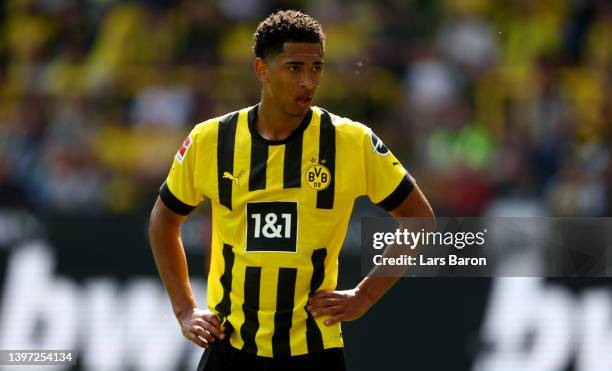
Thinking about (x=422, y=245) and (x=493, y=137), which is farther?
(x=493, y=137)

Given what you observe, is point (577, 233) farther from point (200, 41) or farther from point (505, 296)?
point (200, 41)

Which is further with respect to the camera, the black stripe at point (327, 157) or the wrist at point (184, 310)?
the wrist at point (184, 310)

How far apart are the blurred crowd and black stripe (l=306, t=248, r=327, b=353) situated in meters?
4.19

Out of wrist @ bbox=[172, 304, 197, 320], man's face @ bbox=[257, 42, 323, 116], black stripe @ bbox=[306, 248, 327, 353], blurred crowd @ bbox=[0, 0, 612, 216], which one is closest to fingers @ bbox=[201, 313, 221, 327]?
wrist @ bbox=[172, 304, 197, 320]

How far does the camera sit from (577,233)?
6.30 metres

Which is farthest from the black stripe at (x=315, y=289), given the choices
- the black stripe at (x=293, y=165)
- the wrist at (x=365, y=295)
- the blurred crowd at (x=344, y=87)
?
the blurred crowd at (x=344, y=87)

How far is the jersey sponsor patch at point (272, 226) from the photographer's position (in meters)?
4.11

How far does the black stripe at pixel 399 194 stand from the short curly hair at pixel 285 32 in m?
0.65

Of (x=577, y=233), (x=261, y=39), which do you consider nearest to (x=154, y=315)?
(x=577, y=233)

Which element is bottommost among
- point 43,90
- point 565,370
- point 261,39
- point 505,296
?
point 565,370

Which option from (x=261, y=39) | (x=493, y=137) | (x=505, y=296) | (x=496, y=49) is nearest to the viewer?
(x=261, y=39)

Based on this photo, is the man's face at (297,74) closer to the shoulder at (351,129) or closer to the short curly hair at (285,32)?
the short curly hair at (285,32)

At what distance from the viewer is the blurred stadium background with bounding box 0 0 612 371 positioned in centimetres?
678

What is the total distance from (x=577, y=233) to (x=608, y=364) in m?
0.94
